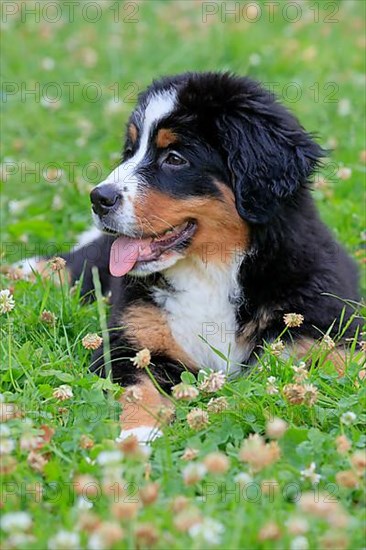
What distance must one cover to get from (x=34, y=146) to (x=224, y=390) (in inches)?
151

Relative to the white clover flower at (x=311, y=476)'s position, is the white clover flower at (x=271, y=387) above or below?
above

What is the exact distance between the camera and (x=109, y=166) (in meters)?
6.43

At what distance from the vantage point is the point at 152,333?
3.99 m

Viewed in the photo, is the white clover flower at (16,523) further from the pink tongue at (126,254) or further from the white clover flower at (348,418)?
the pink tongue at (126,254)

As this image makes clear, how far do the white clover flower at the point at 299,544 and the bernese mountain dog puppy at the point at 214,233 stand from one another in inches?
53.6

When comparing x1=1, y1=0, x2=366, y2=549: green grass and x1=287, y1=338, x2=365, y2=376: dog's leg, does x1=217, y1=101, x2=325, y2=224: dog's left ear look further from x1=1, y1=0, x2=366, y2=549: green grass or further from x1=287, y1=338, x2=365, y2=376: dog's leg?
x1=1, y1=0, x2=366, y2=549: green grass

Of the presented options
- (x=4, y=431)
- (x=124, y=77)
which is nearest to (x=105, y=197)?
(x=4, y=431)

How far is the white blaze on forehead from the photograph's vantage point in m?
3.86

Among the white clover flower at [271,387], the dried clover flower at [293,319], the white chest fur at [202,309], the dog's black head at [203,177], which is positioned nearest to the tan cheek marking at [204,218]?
the dog's black head at [203,177]

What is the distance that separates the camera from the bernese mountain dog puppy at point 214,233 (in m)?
3.87

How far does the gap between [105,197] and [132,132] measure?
1.50 feet

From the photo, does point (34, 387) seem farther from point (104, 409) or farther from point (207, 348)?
point (207, 348)

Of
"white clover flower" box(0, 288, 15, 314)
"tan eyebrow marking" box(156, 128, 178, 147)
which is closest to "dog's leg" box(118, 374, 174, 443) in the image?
"white clover flower" box(0, 288, 15, 314)

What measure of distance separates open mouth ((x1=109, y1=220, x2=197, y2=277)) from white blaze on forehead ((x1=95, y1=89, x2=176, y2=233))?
0.11 metres
